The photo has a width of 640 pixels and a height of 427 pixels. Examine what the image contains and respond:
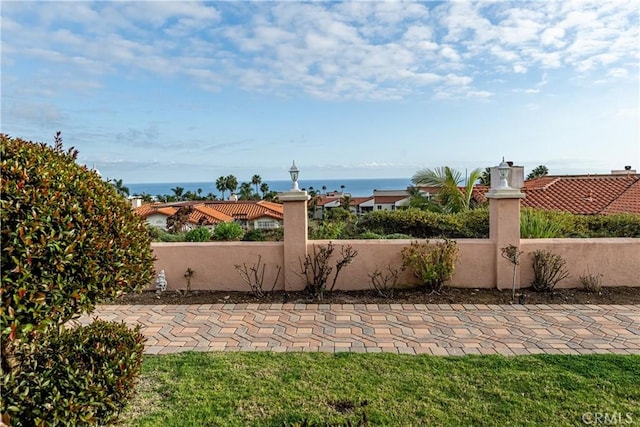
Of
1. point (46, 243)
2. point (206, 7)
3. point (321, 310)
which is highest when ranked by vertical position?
point (206, 7)

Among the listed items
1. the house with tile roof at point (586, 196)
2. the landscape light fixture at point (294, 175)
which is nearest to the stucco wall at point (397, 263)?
the landscape light fixture at point (294, 175)

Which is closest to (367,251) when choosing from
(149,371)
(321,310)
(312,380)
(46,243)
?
(321,310)

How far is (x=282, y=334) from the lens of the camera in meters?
5.02

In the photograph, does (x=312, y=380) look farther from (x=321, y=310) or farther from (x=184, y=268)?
(x=184, y=268)

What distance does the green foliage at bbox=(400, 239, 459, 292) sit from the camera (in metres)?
6.56

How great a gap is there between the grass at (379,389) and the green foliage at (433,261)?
2464 millimetres

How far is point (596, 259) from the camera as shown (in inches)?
266

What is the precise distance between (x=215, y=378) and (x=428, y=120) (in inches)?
507

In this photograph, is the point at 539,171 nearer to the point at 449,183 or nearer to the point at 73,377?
the point at 449,183

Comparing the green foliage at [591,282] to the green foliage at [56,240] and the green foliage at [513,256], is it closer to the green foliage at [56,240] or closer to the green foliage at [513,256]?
the green foliage at [513,256]

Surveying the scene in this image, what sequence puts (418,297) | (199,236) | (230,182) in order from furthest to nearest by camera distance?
1. (230,182)
2. (199,236)
3. (418,297)

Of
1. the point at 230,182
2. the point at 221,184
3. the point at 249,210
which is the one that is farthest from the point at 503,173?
the point at 230,182

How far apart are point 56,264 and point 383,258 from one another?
551 cm

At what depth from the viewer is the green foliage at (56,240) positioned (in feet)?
6.14
